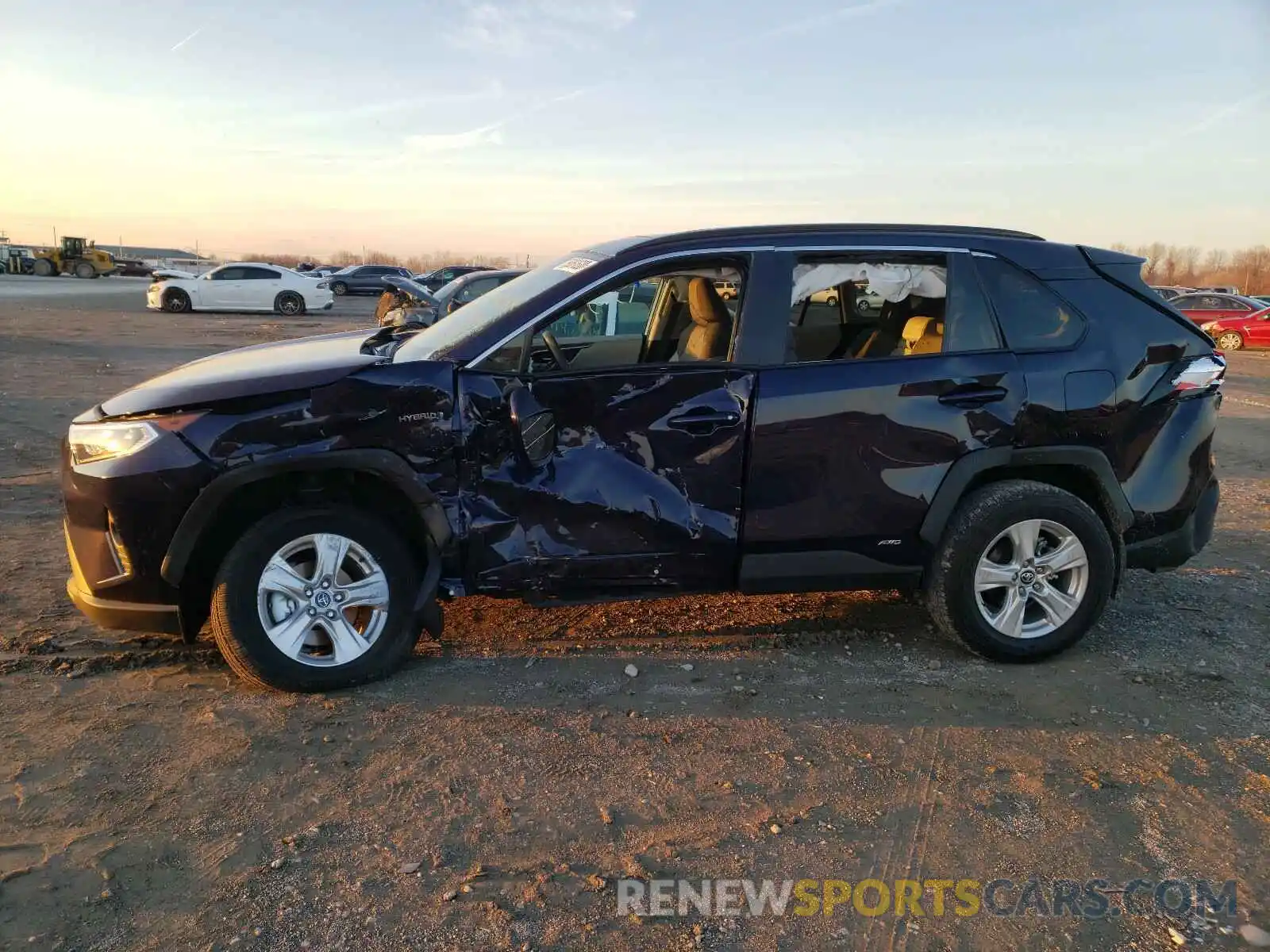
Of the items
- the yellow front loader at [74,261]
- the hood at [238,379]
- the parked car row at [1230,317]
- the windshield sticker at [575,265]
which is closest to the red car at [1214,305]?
the parked car row at [1230,317]

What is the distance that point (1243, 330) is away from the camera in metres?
24.3

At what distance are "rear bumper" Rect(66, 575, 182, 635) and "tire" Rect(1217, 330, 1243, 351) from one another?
27.8 metres

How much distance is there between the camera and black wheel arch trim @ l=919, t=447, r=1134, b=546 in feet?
12.8

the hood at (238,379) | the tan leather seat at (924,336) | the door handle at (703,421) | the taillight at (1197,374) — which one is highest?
the tan leather seat at (924,336)

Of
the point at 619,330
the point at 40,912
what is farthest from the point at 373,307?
the point at 40,912

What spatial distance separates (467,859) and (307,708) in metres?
1.21

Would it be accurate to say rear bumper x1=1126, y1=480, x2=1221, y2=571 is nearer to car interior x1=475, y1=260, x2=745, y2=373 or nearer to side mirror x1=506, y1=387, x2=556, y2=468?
car interior x1=475, y1=260, x2=745, y2=373

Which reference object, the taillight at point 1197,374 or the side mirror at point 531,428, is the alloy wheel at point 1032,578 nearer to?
the taillight at point 1197,374

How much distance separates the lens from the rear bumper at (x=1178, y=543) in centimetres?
419

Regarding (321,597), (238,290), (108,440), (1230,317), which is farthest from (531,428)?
(1230,317)

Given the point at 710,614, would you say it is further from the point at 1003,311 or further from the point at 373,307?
the point at 373,307

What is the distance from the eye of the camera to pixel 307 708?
3508 millimetres

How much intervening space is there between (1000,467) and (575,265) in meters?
2.17
